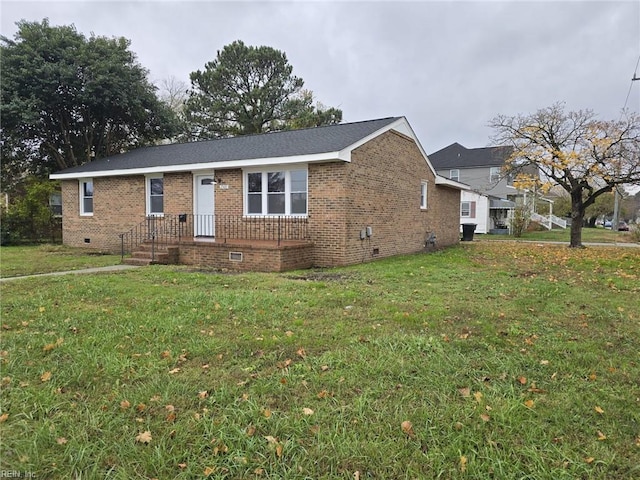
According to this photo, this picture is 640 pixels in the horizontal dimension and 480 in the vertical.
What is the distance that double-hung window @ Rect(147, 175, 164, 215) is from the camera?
1367cm

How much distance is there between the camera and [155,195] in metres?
13.8

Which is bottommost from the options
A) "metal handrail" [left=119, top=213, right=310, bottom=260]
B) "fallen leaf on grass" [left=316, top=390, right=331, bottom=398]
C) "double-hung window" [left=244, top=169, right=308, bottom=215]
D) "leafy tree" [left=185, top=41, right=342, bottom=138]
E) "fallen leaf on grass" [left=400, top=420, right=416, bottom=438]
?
"fallen leaf on grass" [left=400, top=420, right=416, bottom=438]

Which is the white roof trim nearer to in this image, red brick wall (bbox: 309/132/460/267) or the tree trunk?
red brick wall (bbox: 309/132/460/267)

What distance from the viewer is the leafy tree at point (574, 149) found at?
15805 millimetres

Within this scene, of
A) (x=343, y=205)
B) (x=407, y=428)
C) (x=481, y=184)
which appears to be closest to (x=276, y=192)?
(x=343, y=205)

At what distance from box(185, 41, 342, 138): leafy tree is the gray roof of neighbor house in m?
15.6

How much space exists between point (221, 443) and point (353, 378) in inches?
48.5

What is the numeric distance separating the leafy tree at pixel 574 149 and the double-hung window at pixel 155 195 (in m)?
15.0

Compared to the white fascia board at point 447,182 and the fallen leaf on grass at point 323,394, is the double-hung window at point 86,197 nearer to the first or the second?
the white fascia board at point 447,182

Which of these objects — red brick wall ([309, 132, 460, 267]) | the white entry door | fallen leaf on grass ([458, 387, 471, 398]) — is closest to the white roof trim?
red brick wall ([309, 132, 460, 267])

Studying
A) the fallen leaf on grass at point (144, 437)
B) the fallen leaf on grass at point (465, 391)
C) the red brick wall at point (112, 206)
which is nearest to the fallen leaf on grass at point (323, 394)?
the fallen leaf on grass at point (465, 391)

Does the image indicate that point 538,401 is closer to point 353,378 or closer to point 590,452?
point 590,452

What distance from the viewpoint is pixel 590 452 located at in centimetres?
231

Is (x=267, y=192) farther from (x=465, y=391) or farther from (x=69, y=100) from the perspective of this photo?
(x=69, y=100)
